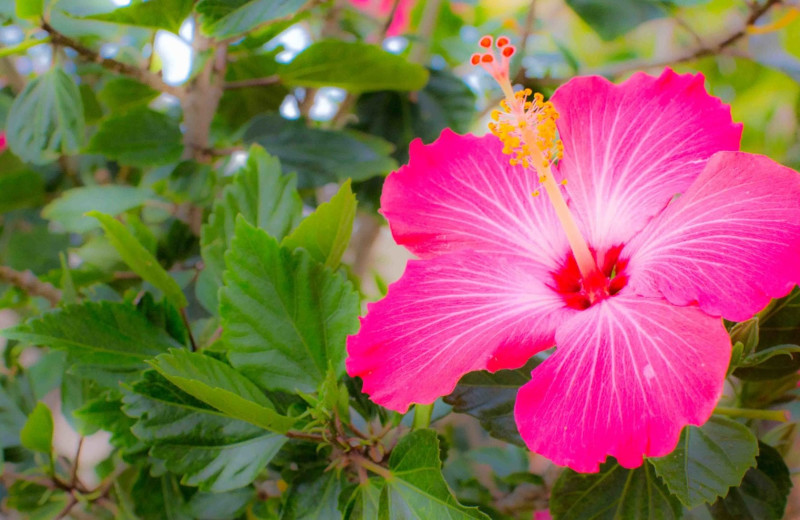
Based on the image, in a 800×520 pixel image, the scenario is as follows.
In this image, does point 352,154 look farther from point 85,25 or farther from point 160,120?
point 85,25

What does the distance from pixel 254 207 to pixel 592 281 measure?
0.36 metres

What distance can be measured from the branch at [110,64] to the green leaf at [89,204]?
15 cm

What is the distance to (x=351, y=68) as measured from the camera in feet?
3.08

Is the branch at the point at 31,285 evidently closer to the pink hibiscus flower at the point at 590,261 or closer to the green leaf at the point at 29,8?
the green leaf at the point at 29,8

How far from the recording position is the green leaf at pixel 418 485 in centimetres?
52

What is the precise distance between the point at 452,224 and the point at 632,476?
0.92ft

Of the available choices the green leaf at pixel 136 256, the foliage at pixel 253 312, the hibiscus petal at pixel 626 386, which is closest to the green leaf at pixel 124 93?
the foliage at pixel 253 312

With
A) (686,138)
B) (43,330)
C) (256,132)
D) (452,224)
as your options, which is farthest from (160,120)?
(686,138)

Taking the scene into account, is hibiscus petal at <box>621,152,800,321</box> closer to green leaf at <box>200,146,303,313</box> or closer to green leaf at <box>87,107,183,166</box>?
green leaf at <box>200,146,303,313</box>

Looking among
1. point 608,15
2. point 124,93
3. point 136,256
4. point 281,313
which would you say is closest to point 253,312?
point 281,313

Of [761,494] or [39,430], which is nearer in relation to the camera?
[761,494]

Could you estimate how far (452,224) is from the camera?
1.94ft

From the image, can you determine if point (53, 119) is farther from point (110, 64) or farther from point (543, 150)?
point (543, 150)

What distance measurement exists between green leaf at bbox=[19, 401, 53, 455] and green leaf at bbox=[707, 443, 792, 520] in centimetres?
69
